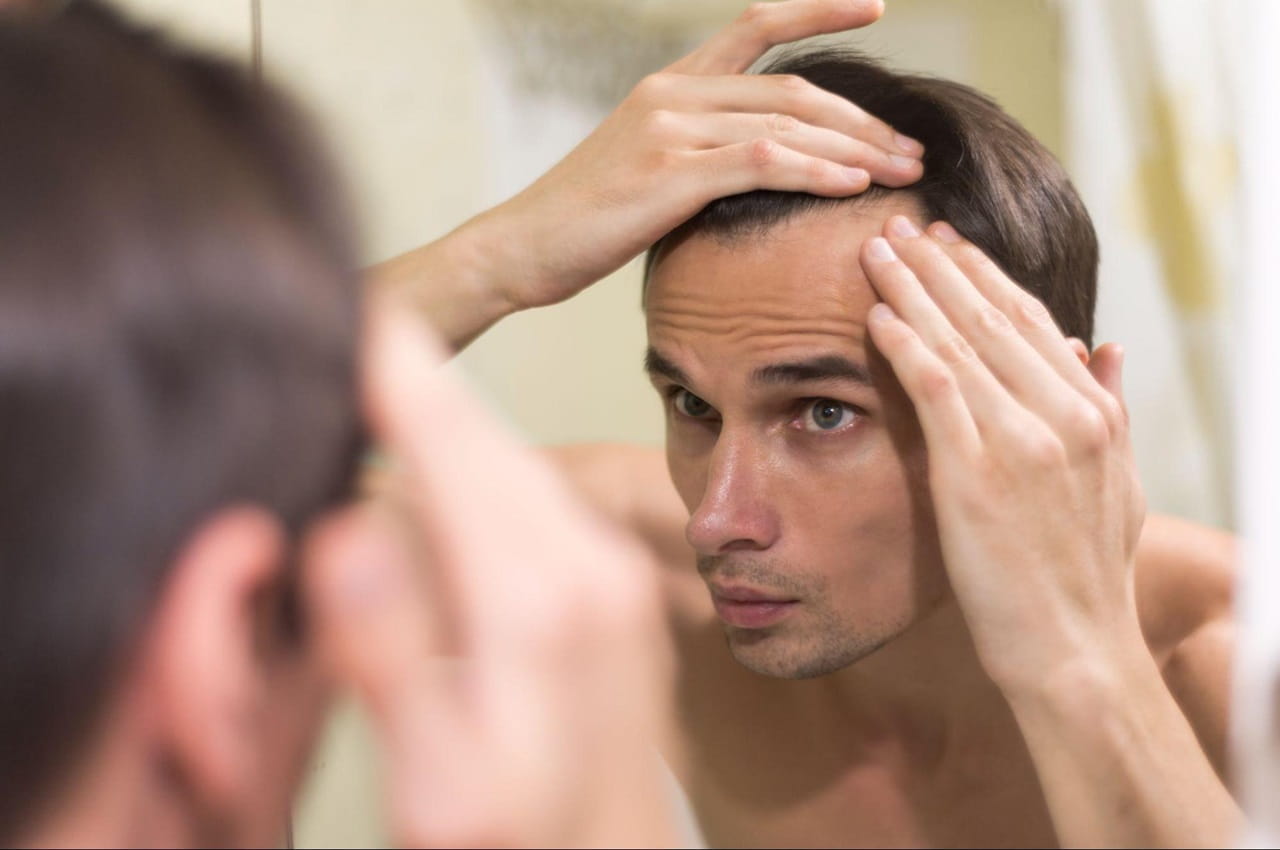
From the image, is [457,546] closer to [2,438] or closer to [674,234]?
[2,438]

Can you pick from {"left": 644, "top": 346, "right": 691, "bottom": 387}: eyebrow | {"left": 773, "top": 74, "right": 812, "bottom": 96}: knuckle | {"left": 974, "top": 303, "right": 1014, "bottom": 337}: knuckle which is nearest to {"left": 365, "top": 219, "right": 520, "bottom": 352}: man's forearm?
{"left": 644, "top": 346, "right": 691, "bottom": 387}: eyebrow

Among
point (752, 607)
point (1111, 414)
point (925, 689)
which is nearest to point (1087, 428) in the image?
point (1111, 414)

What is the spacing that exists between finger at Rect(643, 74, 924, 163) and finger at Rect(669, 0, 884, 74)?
0.5 inches

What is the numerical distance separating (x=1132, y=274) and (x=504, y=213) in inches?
15.6

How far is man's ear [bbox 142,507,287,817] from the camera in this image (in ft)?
0.86

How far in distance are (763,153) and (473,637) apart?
0.43 metres

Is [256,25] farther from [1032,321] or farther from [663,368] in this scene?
[1032,321]

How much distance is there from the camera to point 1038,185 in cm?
66

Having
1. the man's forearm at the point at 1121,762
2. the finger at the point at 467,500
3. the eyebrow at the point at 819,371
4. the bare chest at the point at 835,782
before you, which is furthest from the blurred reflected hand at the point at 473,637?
the bare chest at the point at 835,782

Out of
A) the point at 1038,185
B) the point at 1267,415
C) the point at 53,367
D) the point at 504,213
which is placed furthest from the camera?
the point at 504,213

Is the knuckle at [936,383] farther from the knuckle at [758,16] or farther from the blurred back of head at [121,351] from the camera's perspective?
the blurred back of head at [121,351]

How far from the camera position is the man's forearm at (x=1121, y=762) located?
1.59ft

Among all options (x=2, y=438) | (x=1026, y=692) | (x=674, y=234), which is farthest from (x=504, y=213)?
(x=2, y=438)

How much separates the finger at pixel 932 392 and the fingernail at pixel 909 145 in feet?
0.39
